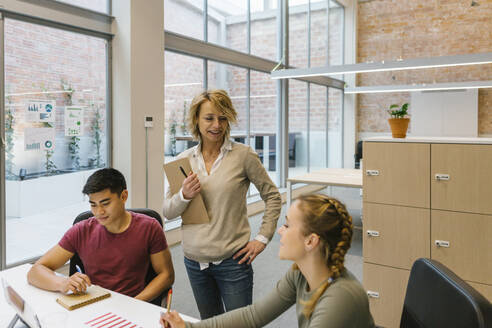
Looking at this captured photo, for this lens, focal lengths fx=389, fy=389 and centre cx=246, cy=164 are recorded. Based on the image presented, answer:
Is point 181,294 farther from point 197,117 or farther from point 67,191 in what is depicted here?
point 197,117

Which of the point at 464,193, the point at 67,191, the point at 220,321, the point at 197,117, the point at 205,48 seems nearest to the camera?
the point at 220,321

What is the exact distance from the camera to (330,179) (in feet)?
16.2

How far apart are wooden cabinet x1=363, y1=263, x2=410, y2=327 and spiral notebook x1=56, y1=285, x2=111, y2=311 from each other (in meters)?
1.86

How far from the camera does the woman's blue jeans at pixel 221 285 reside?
1.66 metres

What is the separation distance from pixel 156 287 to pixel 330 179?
3.61 metres

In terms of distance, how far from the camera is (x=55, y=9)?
334cm

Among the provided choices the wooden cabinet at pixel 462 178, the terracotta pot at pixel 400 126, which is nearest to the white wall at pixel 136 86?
the terracotta pot at pixel 400 126

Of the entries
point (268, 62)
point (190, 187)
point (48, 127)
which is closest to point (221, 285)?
point (190, 187)

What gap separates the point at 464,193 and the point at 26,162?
331 centimetres

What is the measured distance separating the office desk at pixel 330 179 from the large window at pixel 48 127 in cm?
226

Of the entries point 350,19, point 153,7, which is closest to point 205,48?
point 153,7

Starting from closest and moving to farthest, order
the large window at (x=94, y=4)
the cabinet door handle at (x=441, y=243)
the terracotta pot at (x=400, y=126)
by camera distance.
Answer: the cabinet door handle at (x=441, y=243) < the terracotta pot at (x=400, y=126) < the large window at (x=94, y=4)

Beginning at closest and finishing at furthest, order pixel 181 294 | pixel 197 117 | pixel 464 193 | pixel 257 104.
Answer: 1. pixel 197 117
2. pixel 464 193
3. pixel 181 294
4. pixel 257 104

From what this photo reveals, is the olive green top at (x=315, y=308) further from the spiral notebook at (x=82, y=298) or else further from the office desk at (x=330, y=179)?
the office desk at (x=330, y=179)
